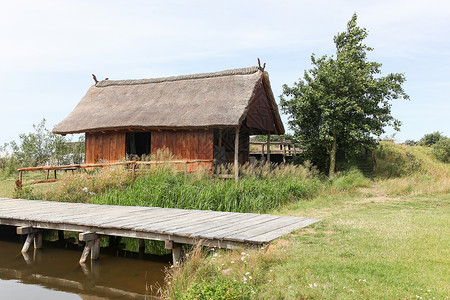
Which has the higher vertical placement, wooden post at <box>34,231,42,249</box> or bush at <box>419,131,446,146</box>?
bush at <box>419,131,446,146</box>

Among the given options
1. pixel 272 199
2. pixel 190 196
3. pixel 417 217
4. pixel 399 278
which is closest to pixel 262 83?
pixel 272 199

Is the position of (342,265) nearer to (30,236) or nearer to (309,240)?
(309,240)

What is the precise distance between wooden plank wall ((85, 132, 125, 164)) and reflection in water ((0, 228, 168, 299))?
30.7 feet

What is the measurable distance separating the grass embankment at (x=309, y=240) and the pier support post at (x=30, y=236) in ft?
7.70

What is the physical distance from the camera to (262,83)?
18.8m

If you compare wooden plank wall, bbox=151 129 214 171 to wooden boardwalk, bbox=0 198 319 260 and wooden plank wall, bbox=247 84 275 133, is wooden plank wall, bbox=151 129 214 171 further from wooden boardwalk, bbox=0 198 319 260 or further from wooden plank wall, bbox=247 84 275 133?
wooden boardwalk, bbox=0 198 319 260

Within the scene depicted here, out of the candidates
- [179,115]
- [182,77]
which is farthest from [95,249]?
[182,77]

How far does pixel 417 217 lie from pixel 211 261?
18.2 feet

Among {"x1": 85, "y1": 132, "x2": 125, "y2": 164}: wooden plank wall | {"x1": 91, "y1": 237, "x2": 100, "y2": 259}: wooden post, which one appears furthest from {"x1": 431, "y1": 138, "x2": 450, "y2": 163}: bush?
{"x1": 91, "y1": 237, "x2": 100, "y2": 259}: wooden post

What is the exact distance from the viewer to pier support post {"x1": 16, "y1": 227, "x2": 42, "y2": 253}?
8.57 meters

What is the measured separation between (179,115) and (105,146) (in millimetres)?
4489

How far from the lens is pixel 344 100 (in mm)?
18188

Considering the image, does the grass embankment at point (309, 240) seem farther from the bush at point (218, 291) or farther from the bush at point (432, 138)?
the bush at point (432, 138)

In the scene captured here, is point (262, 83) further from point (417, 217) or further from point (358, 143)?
point (417, 217)
